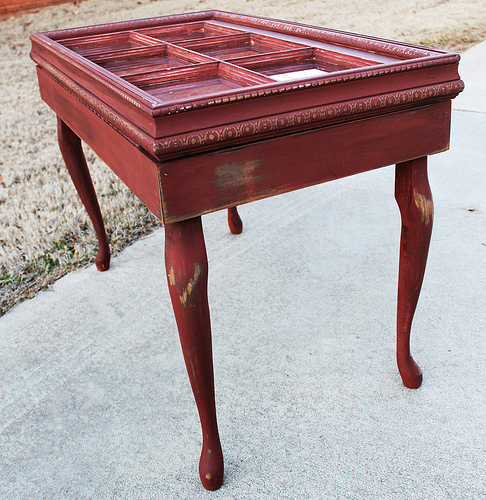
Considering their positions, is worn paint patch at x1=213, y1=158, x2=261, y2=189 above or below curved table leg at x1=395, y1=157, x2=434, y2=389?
above

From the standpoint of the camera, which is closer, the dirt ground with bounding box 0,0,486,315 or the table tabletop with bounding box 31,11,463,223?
the table tabletop with bounding box 31,11,463,223

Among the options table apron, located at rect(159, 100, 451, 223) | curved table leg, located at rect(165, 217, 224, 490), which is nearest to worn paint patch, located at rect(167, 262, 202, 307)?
curved table leg, located at rect(165, 217, 224, 490)

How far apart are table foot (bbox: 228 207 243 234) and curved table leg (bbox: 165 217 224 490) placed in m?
1.12

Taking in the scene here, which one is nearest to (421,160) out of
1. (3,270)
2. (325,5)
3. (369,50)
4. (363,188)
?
(369,50)

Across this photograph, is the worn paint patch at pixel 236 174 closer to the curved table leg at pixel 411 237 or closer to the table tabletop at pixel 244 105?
the table tabletop at pixel 244 105

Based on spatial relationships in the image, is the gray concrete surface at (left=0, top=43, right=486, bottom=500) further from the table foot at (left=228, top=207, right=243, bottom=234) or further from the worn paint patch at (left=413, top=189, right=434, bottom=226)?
the worn paint patch at (left=413, top=189, right=434, bottom=226)

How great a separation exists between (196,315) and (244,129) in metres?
0.37

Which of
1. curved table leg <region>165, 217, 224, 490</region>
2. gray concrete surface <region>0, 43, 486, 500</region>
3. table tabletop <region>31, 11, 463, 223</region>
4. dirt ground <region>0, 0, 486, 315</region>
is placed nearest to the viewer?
table tabletop <region>31, 11, 463, 223</region>

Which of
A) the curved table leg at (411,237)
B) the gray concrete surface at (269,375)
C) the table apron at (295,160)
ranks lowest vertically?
the gray concrete surface at (269,375)

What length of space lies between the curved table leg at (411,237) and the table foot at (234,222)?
0.96 meters

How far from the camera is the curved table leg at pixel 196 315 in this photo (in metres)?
1.02

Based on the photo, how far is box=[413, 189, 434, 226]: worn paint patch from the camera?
125 cm

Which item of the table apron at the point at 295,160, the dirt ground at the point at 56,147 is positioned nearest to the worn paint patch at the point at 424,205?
the table apron at the point at 295,160

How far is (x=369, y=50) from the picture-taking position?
1.24 meters
